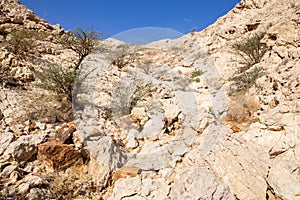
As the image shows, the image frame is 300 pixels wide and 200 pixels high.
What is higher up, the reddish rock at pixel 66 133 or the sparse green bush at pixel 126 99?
the sparse green bush at pixel 126 99

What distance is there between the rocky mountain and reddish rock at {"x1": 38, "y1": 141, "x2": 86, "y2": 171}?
16mm

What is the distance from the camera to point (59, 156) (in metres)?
3.24

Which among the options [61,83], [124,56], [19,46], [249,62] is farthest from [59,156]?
[124,56]

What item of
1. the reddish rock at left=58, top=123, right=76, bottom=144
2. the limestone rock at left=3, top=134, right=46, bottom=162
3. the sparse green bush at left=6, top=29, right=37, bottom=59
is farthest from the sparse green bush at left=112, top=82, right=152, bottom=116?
the sparse green bush at left=6, top=29, right=37, bottom=59

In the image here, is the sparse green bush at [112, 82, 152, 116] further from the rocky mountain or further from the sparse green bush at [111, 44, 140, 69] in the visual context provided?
the sparse green bush at [111, 44, 140, 69]

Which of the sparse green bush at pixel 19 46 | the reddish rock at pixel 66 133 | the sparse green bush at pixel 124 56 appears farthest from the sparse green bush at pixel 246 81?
the sparse green bush at pixel 19 46

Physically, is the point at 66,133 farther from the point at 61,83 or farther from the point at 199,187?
the point at 199,187

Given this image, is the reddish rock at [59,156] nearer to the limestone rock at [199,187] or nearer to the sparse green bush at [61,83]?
the limestone rock at [199,187]

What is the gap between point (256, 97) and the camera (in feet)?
14.9

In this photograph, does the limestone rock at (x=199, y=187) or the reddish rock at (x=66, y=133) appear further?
the reddish rock at (x=66, y=133)

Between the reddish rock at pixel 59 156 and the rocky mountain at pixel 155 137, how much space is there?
16mm

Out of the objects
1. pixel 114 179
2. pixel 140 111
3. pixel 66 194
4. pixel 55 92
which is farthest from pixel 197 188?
pixel 55 92

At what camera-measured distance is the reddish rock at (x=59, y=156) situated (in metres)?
3.20

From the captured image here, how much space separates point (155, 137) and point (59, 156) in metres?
1.88
